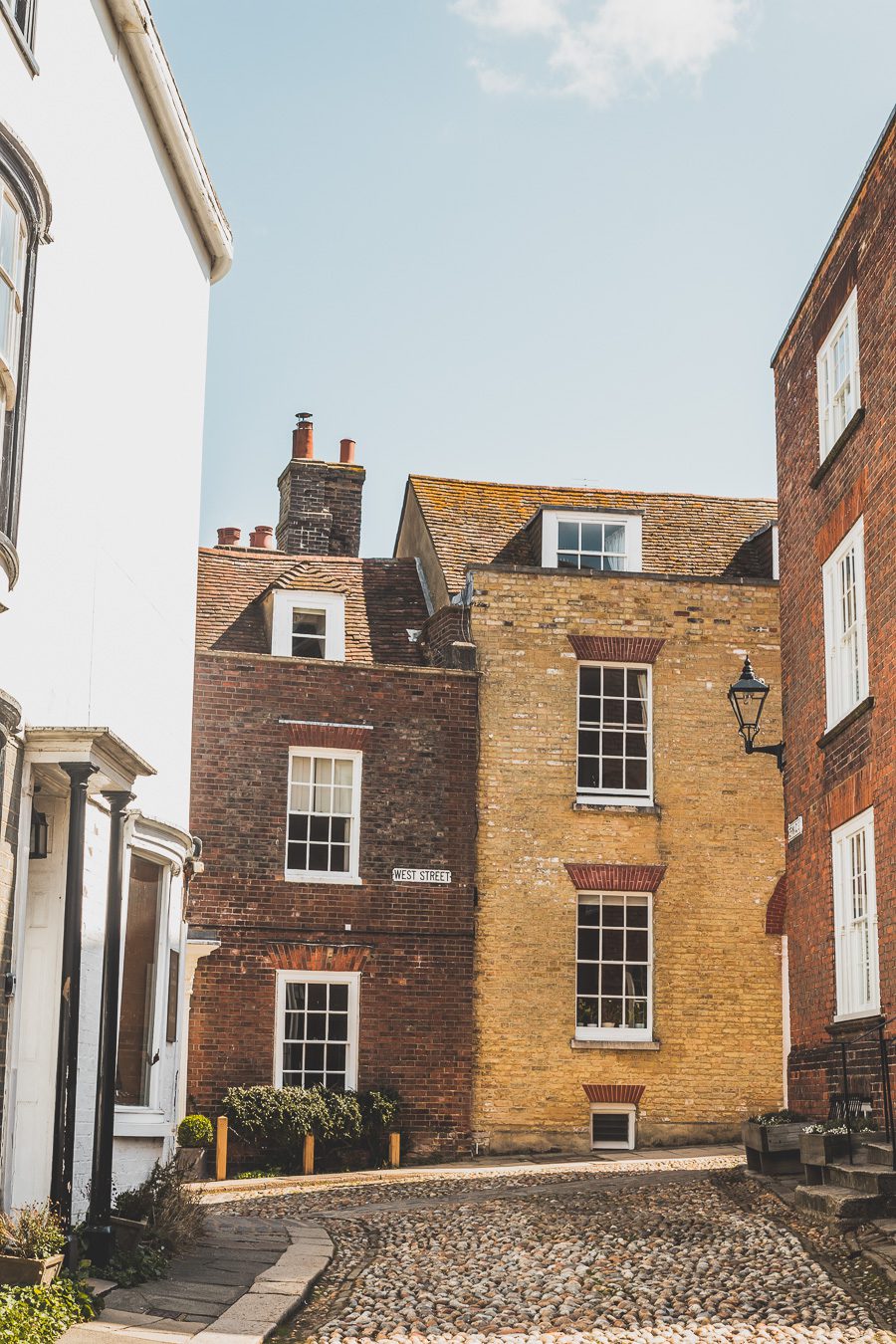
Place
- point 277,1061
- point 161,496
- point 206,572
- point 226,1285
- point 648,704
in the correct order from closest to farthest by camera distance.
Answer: point 226,1285 < point 161,496 < point 277,1061 < point 648,704 < point 206,572

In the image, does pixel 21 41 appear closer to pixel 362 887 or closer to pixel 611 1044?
→ pixel 362 887

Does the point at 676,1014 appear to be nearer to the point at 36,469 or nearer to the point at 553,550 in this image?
Answer: the point at 553,550

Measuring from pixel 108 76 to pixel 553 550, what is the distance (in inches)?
509

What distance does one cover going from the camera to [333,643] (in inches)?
906

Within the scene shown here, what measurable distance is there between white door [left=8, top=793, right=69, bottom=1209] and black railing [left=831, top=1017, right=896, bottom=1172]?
5.85 m

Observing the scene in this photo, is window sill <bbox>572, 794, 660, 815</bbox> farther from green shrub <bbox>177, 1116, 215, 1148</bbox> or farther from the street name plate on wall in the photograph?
green shrub <bbox>177, 1116, 215, 1148</bbox>

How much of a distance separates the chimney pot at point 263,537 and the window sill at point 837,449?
1439 centimetres

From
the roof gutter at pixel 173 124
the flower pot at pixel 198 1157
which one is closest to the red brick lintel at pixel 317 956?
the flower pot at pixel 198 1157

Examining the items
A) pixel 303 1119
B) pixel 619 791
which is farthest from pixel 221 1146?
pixel 619 791

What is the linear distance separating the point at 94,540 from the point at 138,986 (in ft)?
11.4

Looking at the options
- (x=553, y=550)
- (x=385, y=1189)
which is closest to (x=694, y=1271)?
(x=385, y=1189)

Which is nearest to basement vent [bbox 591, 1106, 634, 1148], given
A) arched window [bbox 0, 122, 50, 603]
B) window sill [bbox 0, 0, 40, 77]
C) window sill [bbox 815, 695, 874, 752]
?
window sill [bbox 815, 695, 874, 752]

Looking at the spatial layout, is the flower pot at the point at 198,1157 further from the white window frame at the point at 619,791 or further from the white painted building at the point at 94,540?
the white window frame at the point at 619,791

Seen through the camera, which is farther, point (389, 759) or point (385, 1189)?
point (389, 759)
